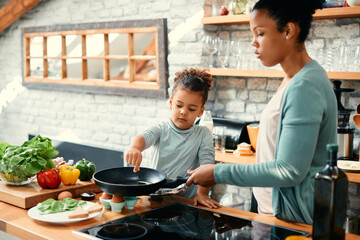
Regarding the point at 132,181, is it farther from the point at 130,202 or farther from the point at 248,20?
the point at 248,20

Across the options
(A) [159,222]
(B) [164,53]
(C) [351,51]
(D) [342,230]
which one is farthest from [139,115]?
(D) [342,230]

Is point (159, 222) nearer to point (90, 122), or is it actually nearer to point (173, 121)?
point (173, 121)

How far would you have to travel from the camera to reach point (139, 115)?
469 cm

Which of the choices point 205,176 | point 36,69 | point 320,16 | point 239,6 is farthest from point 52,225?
point 36,69

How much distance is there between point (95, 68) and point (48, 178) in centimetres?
620

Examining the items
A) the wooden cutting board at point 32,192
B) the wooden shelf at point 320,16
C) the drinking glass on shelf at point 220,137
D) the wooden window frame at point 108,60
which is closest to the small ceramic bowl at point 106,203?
the wooden cutting board at point 32,192

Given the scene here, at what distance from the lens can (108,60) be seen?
5.00 m

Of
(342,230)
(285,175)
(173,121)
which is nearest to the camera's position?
(342,230)

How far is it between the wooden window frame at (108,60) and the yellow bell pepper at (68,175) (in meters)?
2.40

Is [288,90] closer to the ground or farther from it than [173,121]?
farther from it

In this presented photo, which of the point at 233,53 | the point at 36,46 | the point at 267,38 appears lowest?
the point at 267,38

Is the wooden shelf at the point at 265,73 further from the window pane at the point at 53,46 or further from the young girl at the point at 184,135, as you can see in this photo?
the window pane at the point at 53,46

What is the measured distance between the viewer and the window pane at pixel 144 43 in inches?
289

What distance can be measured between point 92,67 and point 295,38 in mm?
6699
